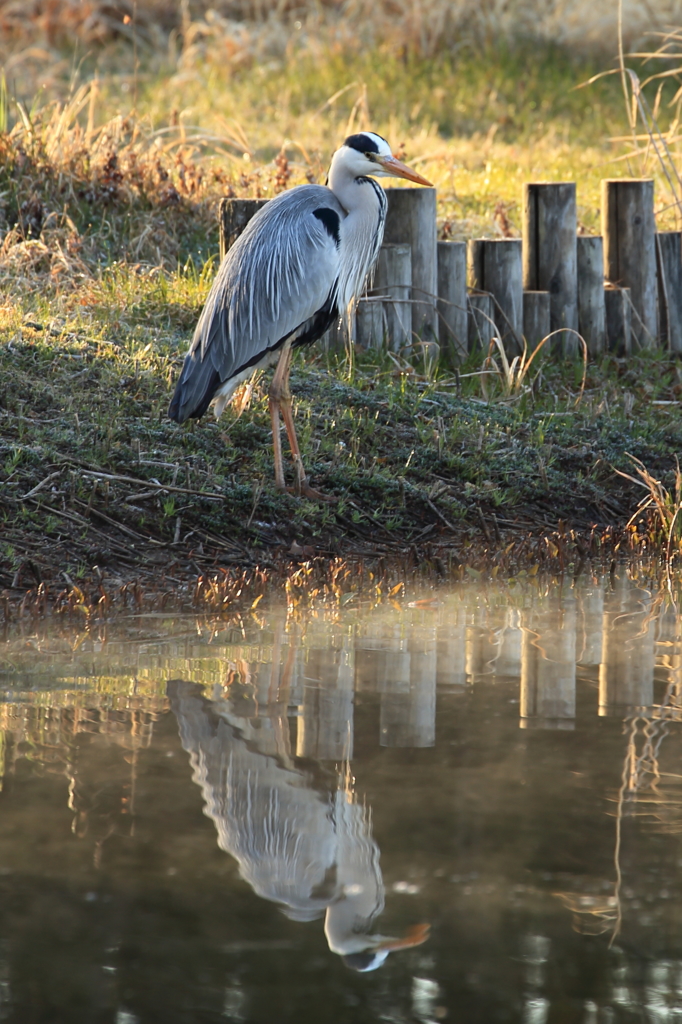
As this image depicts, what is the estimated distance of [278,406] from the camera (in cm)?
484

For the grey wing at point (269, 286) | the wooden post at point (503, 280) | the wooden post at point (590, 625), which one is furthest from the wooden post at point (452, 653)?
the wooden post at point (503, 280)

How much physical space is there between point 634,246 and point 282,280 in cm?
259

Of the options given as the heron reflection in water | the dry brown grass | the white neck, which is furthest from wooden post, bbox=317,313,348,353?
the dry brown grass

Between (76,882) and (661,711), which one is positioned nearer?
(76,882)

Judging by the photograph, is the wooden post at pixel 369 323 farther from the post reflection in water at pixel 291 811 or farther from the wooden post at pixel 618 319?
the post reflection in water at pixel 291 811

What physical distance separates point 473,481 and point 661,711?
2.07 meters

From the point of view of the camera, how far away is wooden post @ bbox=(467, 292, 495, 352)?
6.18 m

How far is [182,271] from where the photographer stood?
6.75m

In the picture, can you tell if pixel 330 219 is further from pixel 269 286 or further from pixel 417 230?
pixel 417 230

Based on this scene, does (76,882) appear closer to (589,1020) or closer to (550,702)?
(589,1020)

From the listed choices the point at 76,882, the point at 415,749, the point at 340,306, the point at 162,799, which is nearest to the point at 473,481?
the point at 340,306

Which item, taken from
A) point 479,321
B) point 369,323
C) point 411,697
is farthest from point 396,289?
point 411,697

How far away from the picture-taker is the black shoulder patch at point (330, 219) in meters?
4.83

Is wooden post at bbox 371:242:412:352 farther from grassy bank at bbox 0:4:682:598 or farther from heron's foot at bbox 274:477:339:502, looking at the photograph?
heron's foot at bbox 274:477:339:502
